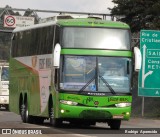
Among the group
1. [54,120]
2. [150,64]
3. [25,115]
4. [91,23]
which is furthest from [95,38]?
[150,64]

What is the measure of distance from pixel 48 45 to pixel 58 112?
294cm

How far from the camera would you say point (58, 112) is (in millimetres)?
23594

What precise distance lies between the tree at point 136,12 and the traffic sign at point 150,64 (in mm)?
9511

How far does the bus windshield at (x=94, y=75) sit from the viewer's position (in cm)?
2347

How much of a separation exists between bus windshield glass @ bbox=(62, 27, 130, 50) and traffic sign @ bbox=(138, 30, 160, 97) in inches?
489

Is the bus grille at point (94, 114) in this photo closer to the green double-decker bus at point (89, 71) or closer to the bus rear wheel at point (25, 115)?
the green double-decker bus at point (89, 71)

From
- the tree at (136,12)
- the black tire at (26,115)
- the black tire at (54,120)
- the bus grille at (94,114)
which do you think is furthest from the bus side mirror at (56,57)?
the tree at (136,12)

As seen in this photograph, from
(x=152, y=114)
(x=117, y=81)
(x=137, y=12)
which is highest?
(x=137, y=12)

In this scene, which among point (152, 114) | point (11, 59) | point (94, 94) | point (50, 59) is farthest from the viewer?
point (152, 114)

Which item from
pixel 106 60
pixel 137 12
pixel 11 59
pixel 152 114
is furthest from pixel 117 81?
pixel 137 12

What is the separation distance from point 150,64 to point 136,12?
1294cm

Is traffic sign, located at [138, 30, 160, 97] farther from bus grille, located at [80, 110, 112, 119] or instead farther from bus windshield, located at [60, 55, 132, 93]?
bus grille, located at [80, 110, 112, 119]

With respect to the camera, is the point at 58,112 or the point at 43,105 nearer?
the point at 58,112

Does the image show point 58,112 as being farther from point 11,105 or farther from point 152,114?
point 152,114
